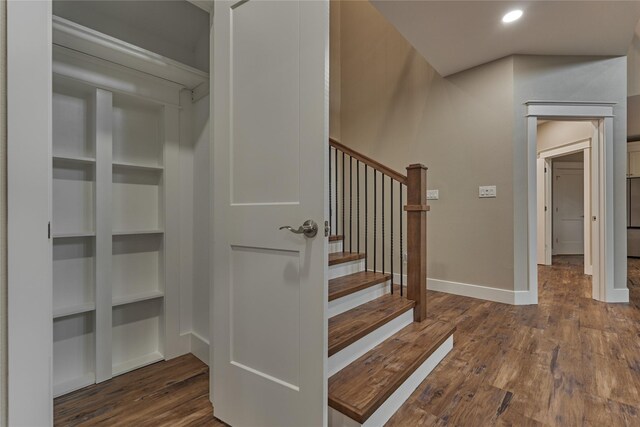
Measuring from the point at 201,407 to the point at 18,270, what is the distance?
1.19 metres

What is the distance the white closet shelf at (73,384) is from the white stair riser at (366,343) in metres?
1.51

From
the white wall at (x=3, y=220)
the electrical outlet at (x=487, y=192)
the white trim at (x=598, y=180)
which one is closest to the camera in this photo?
the white wall at (x=3, y=220)

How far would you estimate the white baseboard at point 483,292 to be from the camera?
9.96 ft

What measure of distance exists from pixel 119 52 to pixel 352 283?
2080 mm

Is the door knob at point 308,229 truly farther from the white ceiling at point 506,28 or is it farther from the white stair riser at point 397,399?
the white ceiling at point 506,28

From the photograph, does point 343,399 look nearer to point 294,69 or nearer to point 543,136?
point 294,69

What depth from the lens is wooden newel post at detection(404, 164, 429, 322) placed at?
2.20 m

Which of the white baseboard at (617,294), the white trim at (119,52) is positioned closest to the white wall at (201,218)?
the white trim at (119,52)

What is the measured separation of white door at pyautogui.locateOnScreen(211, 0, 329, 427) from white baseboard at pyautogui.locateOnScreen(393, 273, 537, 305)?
2.69m

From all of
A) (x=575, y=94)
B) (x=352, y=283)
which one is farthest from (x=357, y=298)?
(x=575, y=94)

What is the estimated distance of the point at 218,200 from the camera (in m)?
1.53

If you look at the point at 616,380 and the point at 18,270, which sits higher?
the point at 18,270

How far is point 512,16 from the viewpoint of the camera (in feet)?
7.93

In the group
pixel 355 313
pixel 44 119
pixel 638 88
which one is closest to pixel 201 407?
pixel 355 313
